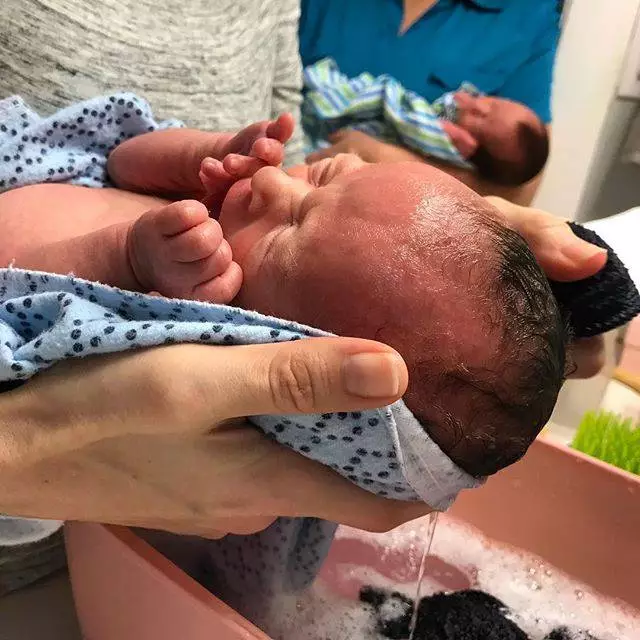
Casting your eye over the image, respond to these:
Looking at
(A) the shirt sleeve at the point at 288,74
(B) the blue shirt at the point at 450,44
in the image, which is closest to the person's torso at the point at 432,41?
(B) the blue shirt at the point at 450,44

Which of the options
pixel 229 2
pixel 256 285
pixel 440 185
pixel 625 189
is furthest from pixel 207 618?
pixel 625 189

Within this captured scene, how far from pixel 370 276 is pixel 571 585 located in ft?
1.56

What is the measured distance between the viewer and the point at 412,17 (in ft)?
5.06

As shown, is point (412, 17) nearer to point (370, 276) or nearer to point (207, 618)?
point (370, 276)

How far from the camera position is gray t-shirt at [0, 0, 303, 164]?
0.76 meters

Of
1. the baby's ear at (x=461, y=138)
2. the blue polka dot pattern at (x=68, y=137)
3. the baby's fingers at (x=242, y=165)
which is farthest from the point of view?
the baby's ear at (x=461, y=138)

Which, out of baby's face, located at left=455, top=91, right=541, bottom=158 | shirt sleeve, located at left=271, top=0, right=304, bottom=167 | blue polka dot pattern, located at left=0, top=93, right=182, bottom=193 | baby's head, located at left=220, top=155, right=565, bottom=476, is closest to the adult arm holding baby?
baby's face, located at left=455, top=91, right=541, bottom=158

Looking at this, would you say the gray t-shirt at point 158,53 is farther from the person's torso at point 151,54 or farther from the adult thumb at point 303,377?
the adult thumb at point 303,377

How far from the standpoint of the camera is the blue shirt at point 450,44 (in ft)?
4.99

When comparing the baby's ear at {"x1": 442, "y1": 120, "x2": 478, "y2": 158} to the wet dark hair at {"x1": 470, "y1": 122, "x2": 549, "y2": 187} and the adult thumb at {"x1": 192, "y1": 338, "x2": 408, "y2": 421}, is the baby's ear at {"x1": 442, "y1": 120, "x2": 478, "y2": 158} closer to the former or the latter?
the wet dark hair at {"x1": 470, "y1": 122, "x2": 549, "y2": 187}

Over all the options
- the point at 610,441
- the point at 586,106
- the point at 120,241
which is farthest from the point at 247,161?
the point at 586,106

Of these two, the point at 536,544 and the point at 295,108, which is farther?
the point at 295,108

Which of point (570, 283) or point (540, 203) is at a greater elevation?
point (570, 283)

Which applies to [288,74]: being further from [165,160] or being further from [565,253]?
[565,253]
